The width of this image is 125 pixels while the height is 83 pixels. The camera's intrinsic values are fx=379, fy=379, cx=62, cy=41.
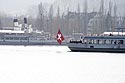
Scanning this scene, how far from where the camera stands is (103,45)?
5972cm

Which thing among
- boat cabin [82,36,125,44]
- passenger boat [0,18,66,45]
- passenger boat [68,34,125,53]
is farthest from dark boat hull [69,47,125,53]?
passenger boat [0,18,66,45]

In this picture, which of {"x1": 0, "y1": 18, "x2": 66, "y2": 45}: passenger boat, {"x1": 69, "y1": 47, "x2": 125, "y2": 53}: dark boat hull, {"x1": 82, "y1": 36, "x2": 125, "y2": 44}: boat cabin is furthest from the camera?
{"x1": 0, "y1": 18, "x2": 66, "y2": 45}: passenger boat

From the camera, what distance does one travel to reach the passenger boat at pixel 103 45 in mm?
59562

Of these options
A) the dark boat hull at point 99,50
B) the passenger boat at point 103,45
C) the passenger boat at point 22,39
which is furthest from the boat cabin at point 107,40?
the passenger boat at point 22,39

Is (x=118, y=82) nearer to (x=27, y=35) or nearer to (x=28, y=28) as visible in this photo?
(x=27, y=35)

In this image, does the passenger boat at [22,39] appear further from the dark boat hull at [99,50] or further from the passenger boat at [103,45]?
the passenger boat at [103,45]

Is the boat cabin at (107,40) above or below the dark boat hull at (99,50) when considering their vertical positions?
above

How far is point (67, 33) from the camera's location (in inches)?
4724

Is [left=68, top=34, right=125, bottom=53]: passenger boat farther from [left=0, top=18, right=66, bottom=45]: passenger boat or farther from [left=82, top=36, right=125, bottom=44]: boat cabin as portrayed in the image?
[left=0, top=18, right=66, bottom=45]: passenger boat

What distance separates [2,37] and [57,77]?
2962 inches

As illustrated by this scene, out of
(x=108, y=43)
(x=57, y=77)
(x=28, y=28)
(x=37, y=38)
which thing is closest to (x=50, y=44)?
(x=37, y=38)

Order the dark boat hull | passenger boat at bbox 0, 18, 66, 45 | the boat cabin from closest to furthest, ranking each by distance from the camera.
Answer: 1. the dark boat hull
2. the boat cabin
3. passenger boat at bbox 0, 18, 66, 45

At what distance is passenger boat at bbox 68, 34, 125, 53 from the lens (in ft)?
195

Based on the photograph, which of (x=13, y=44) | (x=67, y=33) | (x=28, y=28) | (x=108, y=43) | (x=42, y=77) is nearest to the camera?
(x=42, y=77)
